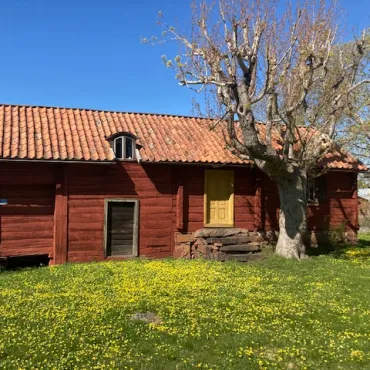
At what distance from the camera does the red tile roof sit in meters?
13.8

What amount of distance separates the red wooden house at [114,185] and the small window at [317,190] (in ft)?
1.65

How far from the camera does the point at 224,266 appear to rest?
500 inches

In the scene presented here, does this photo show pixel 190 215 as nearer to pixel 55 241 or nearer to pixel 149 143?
pixel 149 143

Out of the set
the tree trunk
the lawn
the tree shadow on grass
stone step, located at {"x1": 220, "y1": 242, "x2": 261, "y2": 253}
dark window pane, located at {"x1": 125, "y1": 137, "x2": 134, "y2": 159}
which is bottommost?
the lawn

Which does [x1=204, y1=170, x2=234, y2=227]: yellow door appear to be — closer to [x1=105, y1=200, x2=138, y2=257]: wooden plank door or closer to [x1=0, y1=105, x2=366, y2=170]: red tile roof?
[x1=0, y1=105, x2=366, y2=170]: red tile roof

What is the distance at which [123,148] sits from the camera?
1485cm

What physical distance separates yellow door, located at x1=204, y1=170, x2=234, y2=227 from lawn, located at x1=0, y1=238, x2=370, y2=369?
13.9 feet

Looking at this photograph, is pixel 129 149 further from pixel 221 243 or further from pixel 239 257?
pixel 239 257

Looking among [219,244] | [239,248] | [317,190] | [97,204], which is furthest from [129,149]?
[317,190]

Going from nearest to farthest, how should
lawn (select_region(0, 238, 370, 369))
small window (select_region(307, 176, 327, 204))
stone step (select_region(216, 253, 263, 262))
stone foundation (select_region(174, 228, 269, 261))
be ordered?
lawn (select_region(0, 238, 370, 369)) → stone step (select_region(216, 253, 263, 262)) → stone foundation (select_region(174, 228, 269, 261)) → small window (select_region(307, 176, 327, 204))

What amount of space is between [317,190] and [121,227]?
9.14 meters

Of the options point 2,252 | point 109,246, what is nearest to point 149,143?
point 109,246

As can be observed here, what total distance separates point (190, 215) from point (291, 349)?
389 inches

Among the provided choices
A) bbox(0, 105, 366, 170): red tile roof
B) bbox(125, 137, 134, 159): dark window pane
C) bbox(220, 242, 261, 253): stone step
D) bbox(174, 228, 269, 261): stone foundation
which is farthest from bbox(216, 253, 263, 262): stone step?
bbox(125, 137, 134, 159): dark window pane
